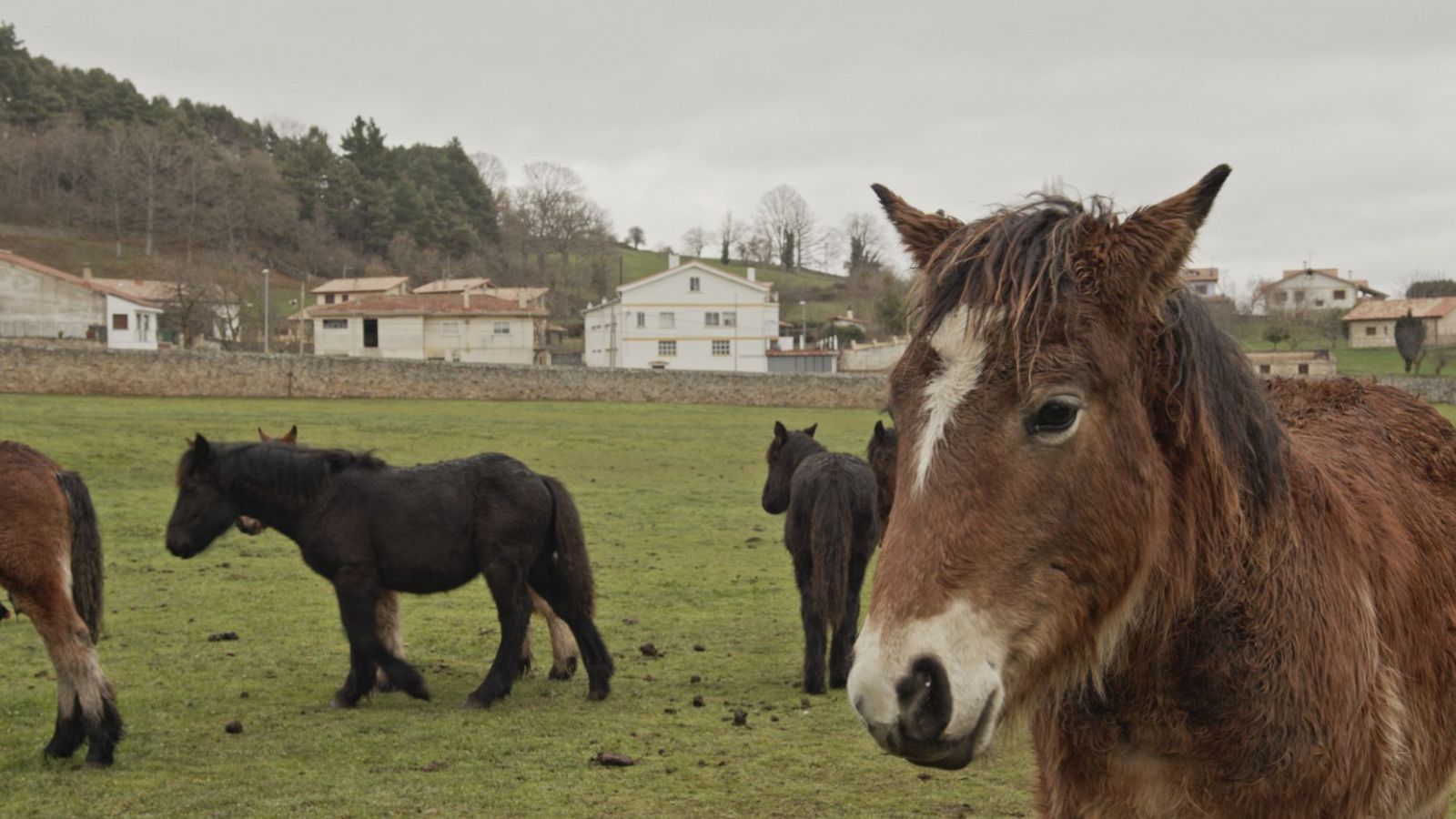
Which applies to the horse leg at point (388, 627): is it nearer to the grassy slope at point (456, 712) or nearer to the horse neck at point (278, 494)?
the grassy slope at point (456, 712)

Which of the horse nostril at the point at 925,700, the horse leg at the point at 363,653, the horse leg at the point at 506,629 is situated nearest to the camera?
the horse nostril at the point at 925,700

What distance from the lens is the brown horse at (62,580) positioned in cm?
708

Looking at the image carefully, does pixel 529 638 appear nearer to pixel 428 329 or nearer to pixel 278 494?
pixel 278 494

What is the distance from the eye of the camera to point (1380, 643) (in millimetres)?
2781

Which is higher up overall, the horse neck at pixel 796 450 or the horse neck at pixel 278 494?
the horse neck at pixel 796 450

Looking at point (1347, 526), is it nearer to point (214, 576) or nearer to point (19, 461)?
point (19, 461)

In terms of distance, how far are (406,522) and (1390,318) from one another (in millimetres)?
89062

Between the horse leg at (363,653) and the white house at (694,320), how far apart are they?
63367mm

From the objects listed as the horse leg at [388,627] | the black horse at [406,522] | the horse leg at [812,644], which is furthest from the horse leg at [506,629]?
the horse leg at [812,644]

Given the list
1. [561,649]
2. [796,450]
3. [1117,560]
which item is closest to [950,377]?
[1117,560]

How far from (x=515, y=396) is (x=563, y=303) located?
47308mm

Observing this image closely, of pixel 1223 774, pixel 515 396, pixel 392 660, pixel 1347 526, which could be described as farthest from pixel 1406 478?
pixel 515 396

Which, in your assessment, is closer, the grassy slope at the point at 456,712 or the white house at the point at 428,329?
the grassy slope at the point at 456,712

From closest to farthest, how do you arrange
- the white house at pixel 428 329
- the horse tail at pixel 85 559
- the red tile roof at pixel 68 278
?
the horse tail at pixel 85 559 < the red tile roof at pixel 68 278 < the white house at pixel 428 329
